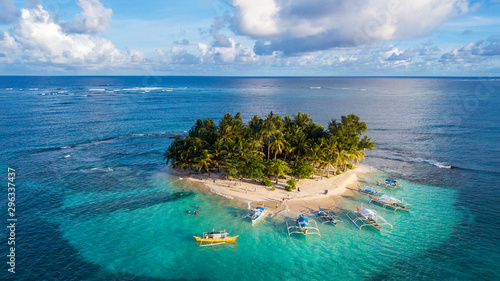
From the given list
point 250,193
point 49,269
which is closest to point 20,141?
point 49,269

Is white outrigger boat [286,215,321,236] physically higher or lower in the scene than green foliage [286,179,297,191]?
lower

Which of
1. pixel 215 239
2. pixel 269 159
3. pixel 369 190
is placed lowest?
pixel 215 239

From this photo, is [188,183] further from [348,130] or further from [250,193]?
[348,130]

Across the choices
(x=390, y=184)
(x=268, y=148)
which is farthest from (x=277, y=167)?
(x=390, y=184)

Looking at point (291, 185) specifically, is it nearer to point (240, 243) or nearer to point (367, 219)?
point (367, 219)

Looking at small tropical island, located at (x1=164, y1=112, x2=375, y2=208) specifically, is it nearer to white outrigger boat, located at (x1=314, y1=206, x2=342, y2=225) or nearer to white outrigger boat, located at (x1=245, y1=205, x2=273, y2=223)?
white outrigger boat, located at (x1=245, y1=205, x2=273, y2=223)

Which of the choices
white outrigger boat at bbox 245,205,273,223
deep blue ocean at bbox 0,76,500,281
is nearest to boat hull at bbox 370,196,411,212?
deep blue ocean at bbox 0,76,500,281
